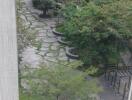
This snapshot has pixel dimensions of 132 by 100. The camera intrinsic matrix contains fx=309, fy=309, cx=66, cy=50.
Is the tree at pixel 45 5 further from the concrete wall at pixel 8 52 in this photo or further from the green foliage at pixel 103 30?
the concrete wall at pixel 8 52

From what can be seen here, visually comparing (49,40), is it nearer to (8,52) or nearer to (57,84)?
(57,84)

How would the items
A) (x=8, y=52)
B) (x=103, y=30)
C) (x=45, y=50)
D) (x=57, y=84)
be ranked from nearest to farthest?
(x=8, y=52) < (x=57, y=84) < (x=103, y=30) < (x=45, y=50)

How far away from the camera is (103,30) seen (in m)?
7.21

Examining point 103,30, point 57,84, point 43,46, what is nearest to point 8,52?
point 57,84

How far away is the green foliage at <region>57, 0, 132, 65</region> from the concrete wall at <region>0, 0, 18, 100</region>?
4266mm

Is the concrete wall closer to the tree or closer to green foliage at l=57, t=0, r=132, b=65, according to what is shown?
green foliage at l=57, t=0, r=132, b=65

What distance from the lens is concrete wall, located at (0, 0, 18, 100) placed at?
2.69 metres

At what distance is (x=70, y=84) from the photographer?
17.1ft

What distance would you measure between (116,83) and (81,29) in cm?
160

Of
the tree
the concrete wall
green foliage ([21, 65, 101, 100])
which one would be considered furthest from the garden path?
the concrete wall

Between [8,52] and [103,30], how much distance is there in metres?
4.62

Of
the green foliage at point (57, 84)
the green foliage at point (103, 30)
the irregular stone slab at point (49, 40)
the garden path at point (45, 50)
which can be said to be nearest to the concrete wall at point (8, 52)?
the green foliage at point (57, 84)

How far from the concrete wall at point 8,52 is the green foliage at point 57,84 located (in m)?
2.17

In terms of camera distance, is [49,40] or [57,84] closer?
[57,84]
